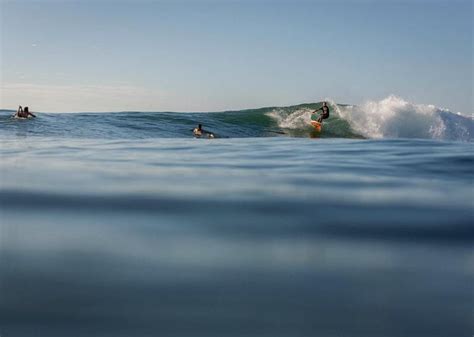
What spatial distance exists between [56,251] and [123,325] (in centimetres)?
85

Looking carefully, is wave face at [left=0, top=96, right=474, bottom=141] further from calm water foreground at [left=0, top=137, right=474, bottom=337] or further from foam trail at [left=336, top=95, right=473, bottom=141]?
calm water foreground at [left=0, top=137, right=474, bottom=337]

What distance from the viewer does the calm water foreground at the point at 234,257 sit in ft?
4.81

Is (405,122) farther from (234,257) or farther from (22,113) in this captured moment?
(234,257)

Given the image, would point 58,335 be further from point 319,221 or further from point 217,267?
point 319,221

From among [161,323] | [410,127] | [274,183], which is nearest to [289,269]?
[161,323]

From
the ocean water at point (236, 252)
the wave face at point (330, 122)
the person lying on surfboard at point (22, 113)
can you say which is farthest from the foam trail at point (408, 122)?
the ocean water at point (236, 252)

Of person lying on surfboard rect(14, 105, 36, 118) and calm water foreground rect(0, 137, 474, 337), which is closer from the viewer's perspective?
calm water foreground rect(0, 137, 474, 337)

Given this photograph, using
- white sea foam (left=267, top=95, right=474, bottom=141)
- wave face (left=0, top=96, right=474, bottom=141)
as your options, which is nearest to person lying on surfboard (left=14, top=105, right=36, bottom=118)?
wave face (left=0, top=96, right=474, bottom=141)

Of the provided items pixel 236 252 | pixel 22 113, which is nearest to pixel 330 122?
pixel 22 113

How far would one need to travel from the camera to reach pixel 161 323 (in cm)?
143

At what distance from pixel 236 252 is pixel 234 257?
72mm

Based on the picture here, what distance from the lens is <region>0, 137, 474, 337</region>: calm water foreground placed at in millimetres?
1465

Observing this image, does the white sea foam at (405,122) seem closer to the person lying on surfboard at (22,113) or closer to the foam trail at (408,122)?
the foam trail at (408,122)

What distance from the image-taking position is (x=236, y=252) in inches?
83.7
